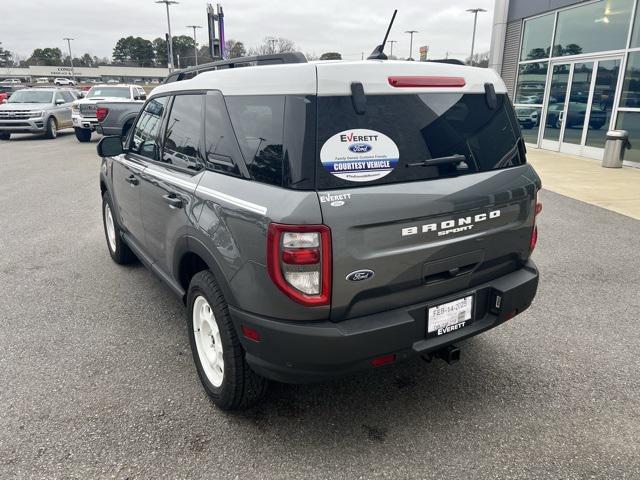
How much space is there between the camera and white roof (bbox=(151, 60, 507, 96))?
2158 mm

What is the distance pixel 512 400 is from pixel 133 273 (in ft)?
12.3

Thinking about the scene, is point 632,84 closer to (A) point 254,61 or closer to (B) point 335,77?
(A) point 254,61

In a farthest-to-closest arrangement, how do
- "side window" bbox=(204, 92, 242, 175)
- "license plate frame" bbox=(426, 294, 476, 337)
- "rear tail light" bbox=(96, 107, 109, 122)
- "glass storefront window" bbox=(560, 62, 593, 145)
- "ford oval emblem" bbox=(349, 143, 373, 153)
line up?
"rear tail light" bbox=(96, 107, 109, 122) → "glass storefront window" bbox=(560, 62, 593, 145) → "side window" bbox=(204, 92, 242, 175) → "license plate frame" bbox=(426, 294, 476, 337) → "ford oval emblem" bbox=(349, 143, 373, 153)

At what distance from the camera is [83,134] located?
16.8 metres

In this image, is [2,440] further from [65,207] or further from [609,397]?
[65,207]

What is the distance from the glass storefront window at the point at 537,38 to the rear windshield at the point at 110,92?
14.1 m

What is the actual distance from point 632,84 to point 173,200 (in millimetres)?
12329

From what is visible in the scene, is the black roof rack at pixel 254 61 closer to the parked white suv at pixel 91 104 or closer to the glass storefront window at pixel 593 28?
the glass storefront window at pixel 593 28

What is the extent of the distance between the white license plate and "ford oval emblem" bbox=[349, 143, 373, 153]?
0.85 m

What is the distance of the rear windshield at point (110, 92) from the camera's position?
58.6 ft

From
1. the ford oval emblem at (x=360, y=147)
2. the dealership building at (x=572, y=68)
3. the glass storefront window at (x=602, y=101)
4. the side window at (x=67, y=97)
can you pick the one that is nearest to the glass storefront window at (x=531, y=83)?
the dealership building at (x=572, y=68)

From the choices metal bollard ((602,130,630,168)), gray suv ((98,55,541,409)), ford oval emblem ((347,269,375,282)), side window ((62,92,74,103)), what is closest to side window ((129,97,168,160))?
gray suv ((98,55,541,409))

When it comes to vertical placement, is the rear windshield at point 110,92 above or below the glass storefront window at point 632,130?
above

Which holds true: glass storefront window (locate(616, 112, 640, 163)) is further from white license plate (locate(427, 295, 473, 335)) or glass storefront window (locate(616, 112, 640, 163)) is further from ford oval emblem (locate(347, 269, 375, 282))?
ford oval emblem (locate(347, 269, 375, 282))
